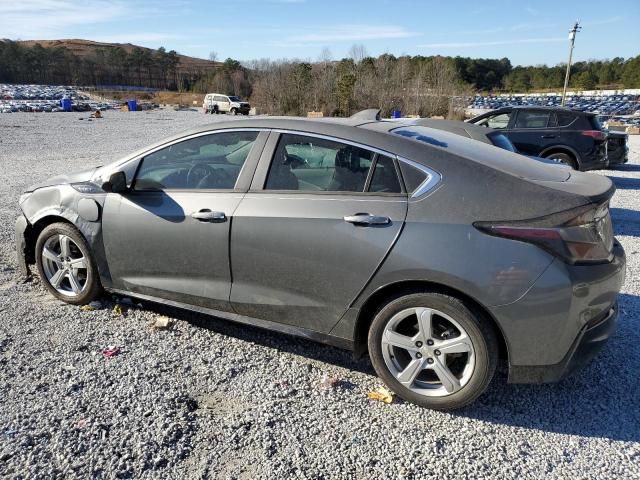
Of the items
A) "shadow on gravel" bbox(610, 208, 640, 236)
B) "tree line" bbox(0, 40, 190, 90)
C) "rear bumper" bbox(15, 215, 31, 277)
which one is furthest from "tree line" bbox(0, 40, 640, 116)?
"rear bumper" bbox(15, 215, 31, 277)

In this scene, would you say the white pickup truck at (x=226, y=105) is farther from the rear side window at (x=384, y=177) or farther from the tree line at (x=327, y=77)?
the rear side window at (x=384, y=177)

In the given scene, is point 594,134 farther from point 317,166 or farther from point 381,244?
point 381,244

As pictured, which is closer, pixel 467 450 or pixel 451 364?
pixel 467 450

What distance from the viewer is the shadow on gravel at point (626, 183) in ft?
36.0

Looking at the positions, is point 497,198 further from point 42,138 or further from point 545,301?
point 42,138

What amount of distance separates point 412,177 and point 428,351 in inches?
40.2

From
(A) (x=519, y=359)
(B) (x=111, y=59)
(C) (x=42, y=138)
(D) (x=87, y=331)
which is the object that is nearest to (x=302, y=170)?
(A) (x=519, y=359)

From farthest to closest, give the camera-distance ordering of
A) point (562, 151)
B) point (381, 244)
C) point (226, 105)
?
point (226, 105) < point (562, 151) < point (381, 244)

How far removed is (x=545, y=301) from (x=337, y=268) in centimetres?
116

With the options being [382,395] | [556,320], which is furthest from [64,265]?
[556,320]

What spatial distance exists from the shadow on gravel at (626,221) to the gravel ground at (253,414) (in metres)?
A: 3.57

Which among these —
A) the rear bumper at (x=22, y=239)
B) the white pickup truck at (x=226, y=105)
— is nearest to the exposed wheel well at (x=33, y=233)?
the rear bumper at (x=22, y=239)

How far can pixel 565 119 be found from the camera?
35.2 ft

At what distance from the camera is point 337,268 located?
302 cm
